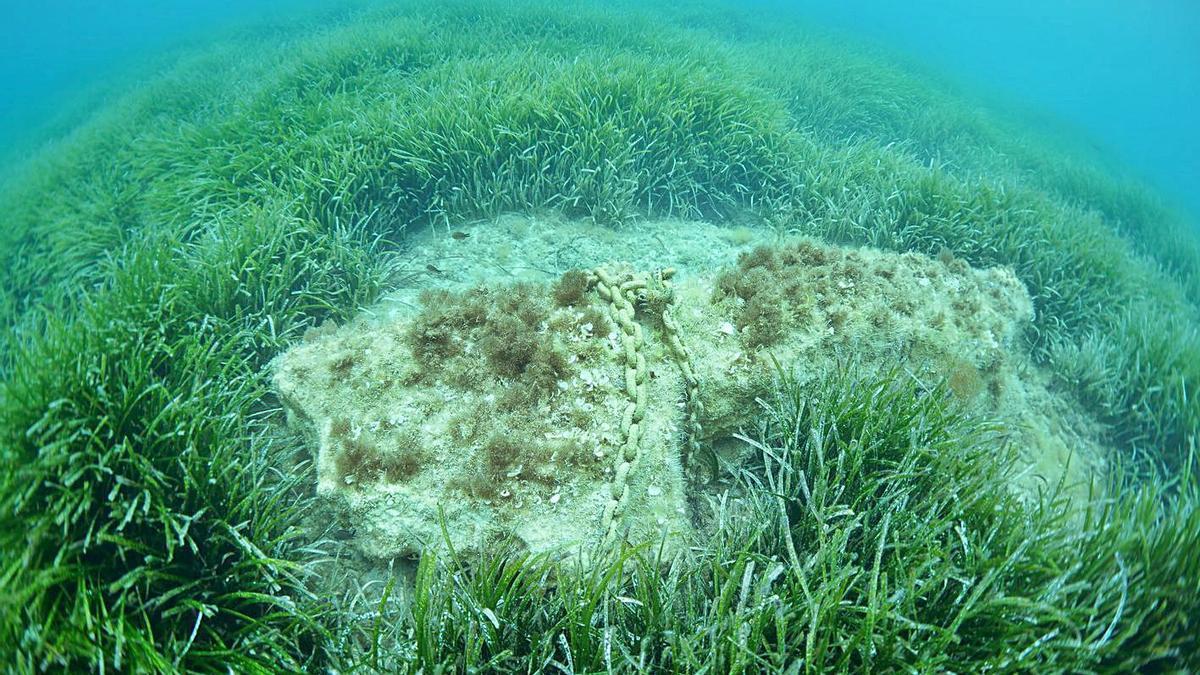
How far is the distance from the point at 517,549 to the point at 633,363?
123cm

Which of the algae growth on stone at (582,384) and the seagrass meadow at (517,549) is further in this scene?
the algae growth on stone at (582,384)

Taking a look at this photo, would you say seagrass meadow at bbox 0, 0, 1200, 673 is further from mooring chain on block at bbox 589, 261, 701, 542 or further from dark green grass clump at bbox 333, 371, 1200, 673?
mooring chain on block at bbox 589, 261, 701, 542

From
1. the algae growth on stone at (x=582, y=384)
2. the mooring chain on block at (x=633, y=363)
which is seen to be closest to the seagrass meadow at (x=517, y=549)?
the algae growth on stone at (x=582, y=384)

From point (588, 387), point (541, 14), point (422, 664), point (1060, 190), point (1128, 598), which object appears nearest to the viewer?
point (422, 664)

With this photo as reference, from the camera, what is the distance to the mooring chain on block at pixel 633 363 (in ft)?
9.62

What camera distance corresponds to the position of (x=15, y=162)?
460 inches

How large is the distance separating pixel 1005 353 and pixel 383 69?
1008 cm

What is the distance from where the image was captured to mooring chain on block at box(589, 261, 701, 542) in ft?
9.62

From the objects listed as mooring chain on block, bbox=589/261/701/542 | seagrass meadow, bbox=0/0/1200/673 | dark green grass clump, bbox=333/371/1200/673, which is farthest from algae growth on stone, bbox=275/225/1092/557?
dark green grass clump, bbox=333/371/1200/673

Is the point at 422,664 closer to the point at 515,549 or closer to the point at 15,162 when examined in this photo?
the point at 515,549

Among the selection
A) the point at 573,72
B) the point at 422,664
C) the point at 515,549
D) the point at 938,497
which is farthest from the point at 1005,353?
the point at 573,72

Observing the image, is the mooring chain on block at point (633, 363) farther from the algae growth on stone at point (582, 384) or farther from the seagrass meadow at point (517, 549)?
the seagrass meadow at point (517, 549)

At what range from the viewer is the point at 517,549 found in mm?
2832

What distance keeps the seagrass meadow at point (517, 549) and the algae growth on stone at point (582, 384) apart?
21cm
